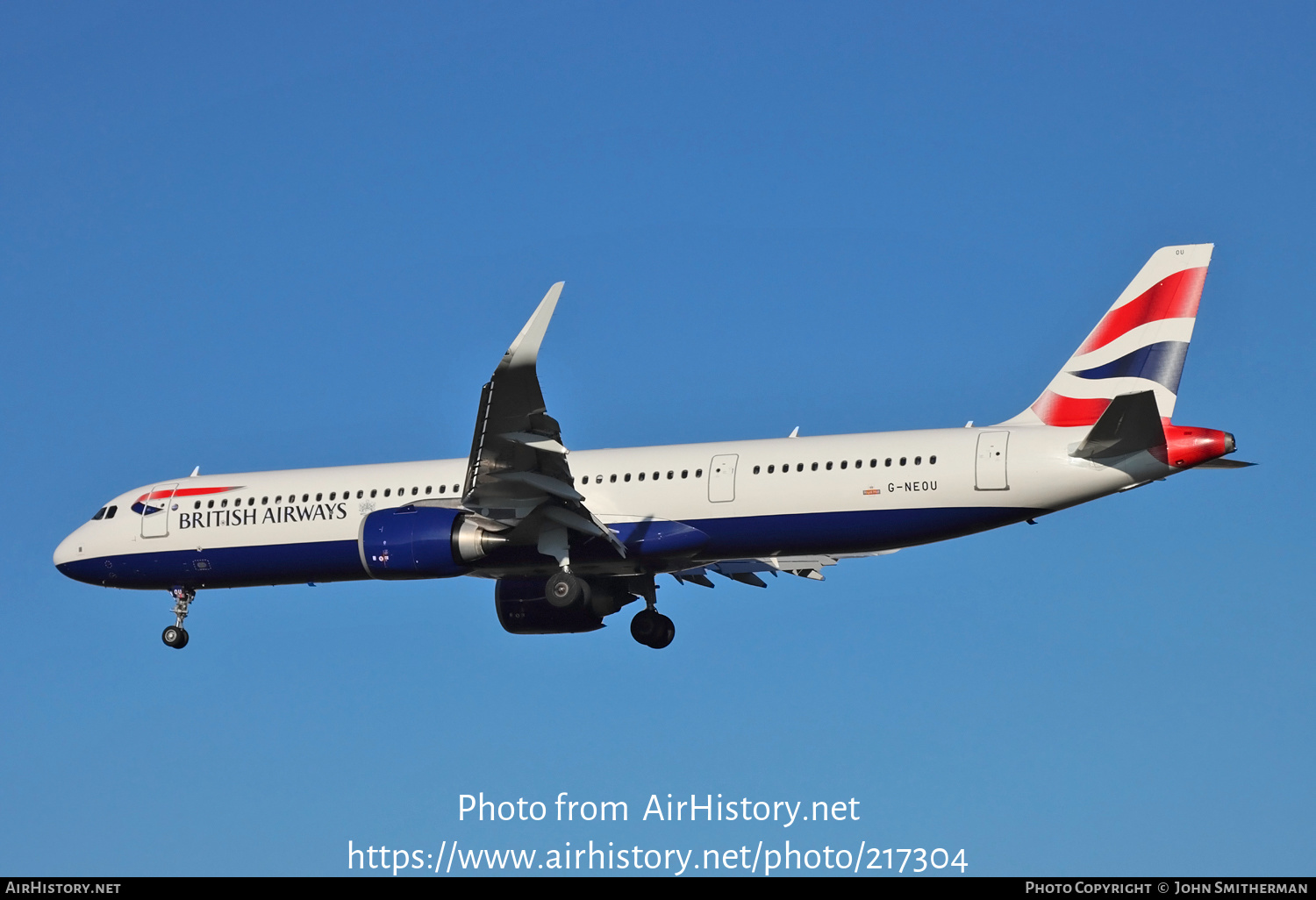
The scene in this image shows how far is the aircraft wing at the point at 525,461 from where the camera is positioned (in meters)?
26.7

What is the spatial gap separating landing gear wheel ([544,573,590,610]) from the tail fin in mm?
8970

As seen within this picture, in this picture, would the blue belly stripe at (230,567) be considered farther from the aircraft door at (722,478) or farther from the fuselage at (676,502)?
the aircraft door at (722,478)

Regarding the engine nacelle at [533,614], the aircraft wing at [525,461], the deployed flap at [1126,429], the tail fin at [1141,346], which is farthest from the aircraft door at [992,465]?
the engine nacelle at [533,614]

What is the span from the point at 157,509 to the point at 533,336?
42.3ft

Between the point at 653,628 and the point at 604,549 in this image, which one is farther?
the point at 653,628

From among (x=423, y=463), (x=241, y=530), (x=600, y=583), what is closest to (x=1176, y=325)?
(x=600, y=583)

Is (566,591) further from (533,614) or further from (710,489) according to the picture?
(533,614)

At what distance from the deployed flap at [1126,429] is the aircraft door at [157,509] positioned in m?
19.1

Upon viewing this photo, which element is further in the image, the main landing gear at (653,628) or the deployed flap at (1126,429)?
the main landing gear at (653,628)

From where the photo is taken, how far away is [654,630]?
35156mm

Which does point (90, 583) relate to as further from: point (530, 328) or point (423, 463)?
point (530, 328)

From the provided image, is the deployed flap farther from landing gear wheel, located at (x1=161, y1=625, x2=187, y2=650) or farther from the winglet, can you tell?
landing gear wheel, located at (x1=161, y1=625, x2=187, y2=650)

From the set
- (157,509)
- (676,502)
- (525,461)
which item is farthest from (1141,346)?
(157,509)

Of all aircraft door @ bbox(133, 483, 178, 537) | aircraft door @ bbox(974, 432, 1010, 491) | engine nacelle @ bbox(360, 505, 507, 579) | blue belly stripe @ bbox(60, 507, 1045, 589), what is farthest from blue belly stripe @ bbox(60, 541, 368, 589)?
aircraft door @ bbox(974, 432, 1010, 491)
